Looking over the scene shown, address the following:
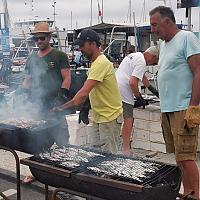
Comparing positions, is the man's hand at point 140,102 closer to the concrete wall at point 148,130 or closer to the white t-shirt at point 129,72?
the concrete wall at point 148,130

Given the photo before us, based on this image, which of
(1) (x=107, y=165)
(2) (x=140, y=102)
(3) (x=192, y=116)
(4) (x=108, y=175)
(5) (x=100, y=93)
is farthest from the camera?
(2) (x=140, y=102)

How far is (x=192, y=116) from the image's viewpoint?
10.8ft

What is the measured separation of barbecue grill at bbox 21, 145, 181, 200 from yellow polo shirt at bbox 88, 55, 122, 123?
2.23ft

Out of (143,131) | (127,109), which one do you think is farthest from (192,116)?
(143,131)

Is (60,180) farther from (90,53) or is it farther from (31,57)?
(31,57)

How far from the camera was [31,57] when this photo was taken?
15.4 feet

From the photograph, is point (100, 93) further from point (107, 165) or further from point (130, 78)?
point (130, 78)

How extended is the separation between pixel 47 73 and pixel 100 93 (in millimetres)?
946

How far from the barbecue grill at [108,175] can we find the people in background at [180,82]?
1.76ft

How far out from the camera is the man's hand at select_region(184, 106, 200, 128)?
10.7 ft

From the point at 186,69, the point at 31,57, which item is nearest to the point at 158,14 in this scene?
the point at 186,69

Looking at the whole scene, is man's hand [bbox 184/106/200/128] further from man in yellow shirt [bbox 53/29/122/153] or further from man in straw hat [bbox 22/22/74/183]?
man in straw hat [bbox 22/22/74/183]

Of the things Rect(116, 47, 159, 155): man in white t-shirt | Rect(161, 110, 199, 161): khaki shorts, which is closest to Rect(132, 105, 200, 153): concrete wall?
Rect(116, 47, 159, 155): man in white t-shirt

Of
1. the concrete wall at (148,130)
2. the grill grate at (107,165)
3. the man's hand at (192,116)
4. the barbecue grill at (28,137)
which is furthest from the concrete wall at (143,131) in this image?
the man's hand at (192,116)
